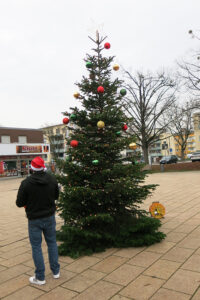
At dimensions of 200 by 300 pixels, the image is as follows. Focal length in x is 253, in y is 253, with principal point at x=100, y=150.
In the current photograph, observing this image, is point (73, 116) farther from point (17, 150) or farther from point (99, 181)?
point (17, 150)

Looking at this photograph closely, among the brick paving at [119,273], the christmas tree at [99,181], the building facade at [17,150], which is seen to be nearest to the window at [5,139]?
the building facade at [17,150]

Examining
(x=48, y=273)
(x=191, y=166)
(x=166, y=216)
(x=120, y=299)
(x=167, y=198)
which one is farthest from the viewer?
(x=191, y=166)

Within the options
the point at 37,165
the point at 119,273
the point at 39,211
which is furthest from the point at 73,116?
the point at 119,273

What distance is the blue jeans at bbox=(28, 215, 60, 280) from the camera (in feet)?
11.6

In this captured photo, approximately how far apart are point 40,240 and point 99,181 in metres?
1.74

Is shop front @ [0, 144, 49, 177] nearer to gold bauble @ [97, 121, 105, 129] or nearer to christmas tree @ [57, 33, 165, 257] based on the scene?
christmas tree @ [57, 33, 165, 257]

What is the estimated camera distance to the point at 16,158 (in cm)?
3419

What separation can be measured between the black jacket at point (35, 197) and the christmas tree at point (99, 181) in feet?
3.34

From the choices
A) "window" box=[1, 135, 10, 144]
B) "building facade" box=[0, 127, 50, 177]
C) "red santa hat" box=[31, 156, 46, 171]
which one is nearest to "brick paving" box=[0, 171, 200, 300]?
"red santa hat" box=[31, 156, 46, 171]

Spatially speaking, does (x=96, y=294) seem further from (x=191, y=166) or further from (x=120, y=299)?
(x=191, y=166)

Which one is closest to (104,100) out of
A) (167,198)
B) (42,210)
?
(42,210)

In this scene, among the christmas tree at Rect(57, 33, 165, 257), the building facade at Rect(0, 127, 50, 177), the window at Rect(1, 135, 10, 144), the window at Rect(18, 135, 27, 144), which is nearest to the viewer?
the christmas tree at Rect(57, 33, 165, 257)

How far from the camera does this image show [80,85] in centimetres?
544

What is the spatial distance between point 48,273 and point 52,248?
58cm
